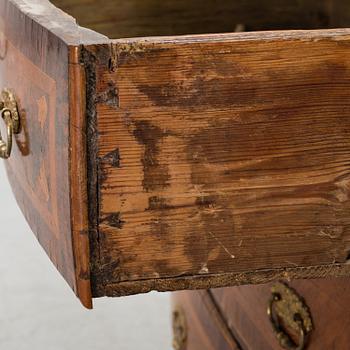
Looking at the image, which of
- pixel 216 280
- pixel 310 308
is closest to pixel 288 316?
pixel 310 308

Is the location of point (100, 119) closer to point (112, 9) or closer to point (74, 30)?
point (74, 30)

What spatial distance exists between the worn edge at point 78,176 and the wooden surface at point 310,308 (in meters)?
0.42

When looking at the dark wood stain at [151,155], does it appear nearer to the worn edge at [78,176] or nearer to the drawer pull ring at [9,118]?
the worn edge at [78,176]

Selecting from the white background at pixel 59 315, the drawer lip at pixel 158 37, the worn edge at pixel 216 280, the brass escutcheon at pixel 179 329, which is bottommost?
the white background at pixel 59 315

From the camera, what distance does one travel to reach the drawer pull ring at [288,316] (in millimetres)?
1452

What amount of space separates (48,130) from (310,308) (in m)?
0.54

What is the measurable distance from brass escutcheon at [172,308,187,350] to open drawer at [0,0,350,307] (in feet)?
3.14

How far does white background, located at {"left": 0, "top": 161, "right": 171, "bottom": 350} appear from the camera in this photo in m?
2.30

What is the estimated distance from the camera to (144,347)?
228 centimetres

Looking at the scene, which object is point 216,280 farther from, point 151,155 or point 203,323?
point 203,323

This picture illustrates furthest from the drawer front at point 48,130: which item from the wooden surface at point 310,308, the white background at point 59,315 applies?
the white background at point 59,315

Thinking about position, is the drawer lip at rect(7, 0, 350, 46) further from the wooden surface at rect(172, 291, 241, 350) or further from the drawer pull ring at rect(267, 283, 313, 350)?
the wooden surface at rect(172, 291, 241, 350)

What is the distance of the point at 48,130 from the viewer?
1085 millimetres

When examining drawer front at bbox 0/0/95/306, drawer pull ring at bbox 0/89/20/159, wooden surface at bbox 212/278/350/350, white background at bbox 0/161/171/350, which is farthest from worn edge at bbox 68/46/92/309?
white background at bbox 0/161/171/350
